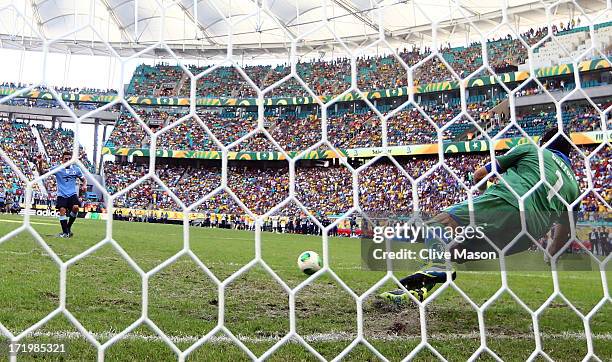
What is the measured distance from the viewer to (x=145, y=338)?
1.89m

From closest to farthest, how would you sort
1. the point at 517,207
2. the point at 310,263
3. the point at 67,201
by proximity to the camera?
the point at 517,207, the point at 310,263, the point at 67,201

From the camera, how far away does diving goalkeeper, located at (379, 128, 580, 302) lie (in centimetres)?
211

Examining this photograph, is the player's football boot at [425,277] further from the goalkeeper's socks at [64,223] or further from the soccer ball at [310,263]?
the goalkeeper's socks at [64,223]

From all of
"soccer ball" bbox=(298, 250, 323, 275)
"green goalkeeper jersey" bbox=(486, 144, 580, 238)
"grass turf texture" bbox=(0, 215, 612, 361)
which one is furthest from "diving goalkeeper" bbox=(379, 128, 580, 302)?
"soccer ball" bbox=(298, 250, 323, 275)

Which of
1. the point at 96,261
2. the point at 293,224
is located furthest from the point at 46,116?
the point at 96,261

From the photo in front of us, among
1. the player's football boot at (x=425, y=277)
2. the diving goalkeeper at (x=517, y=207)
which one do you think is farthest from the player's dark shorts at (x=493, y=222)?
the player's football boot at (x=425, y=277)

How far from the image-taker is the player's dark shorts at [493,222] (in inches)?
82.9

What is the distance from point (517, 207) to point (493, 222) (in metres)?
0.13

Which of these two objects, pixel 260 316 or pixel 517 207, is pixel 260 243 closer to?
pixel 260 316

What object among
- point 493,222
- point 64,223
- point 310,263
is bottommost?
point 310,263

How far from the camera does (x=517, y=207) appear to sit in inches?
85.2

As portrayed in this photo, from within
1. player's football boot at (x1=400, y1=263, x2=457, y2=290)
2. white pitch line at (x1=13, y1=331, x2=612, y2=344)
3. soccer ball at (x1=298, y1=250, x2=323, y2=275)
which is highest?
player's football boot at (x1=400, y1=263, x2=457, y2=290)

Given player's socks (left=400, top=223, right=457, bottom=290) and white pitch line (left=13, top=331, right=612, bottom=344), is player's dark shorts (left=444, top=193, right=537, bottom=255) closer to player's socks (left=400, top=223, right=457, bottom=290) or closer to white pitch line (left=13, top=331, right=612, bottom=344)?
player's socks (left=400, top=223, right=457, bottom=290)

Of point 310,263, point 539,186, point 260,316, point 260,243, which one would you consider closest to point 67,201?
point 310,263
